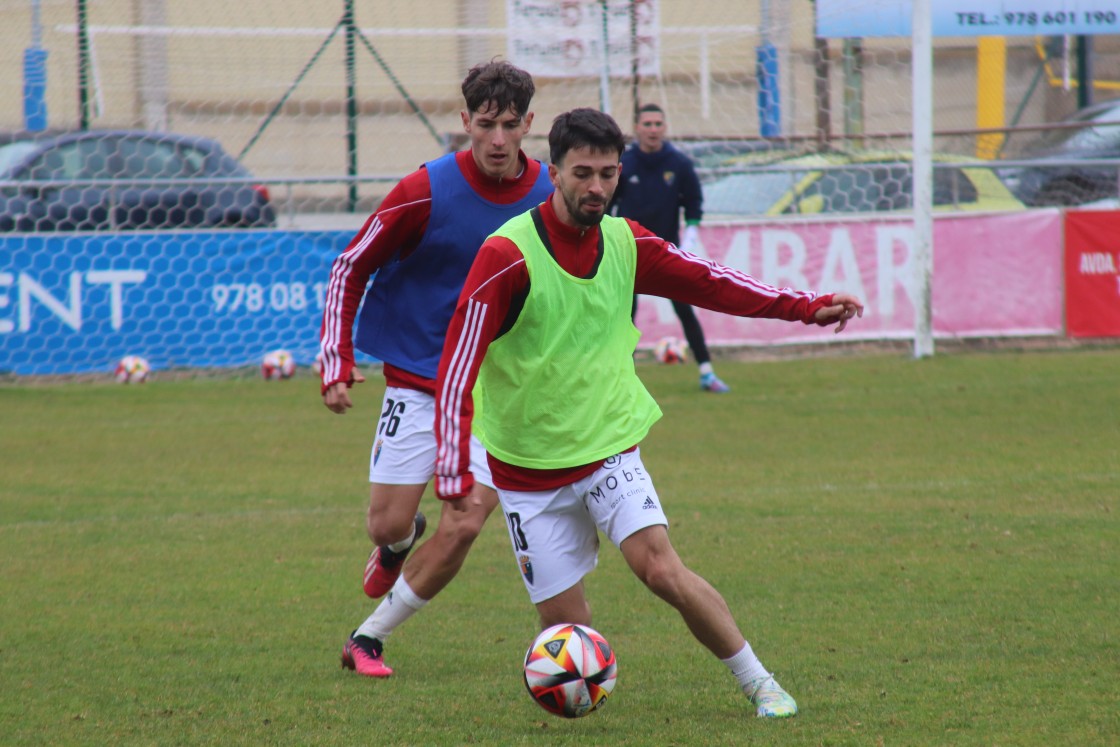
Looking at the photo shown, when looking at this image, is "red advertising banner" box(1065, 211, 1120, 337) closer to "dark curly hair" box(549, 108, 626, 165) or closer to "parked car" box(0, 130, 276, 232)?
"parked car" box(0, 130, 276, 232)

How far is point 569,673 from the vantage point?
393 cm

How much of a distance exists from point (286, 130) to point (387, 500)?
10.5 meters

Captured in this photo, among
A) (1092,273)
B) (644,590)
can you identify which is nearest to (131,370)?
(644,590)

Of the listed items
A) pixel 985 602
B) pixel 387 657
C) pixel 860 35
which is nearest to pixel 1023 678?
pixel 985 602

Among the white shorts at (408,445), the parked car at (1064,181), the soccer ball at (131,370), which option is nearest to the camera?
the white shorts at (408,445)

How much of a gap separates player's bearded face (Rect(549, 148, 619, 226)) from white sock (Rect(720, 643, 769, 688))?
4.36ft

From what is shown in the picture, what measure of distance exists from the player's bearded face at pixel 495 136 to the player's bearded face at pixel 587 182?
0.69 m

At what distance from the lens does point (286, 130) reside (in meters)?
14.7

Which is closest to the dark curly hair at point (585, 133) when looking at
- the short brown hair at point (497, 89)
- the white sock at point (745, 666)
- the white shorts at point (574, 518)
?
the short brown hair at point (497, 89)

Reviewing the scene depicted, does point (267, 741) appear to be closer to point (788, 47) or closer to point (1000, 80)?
point (788, 47)

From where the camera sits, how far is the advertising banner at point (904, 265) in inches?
516

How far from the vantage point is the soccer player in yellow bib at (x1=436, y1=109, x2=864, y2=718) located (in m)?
3.94

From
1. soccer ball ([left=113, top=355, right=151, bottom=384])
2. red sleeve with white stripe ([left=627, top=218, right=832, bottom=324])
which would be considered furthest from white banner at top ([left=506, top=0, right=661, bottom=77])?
red sleeve with white stripe ([left=627, top=218, right=832, bottom=324])

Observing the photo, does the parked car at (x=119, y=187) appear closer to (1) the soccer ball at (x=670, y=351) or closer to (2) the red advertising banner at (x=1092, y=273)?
(1) the soccer ball at (x=670, y=351)
